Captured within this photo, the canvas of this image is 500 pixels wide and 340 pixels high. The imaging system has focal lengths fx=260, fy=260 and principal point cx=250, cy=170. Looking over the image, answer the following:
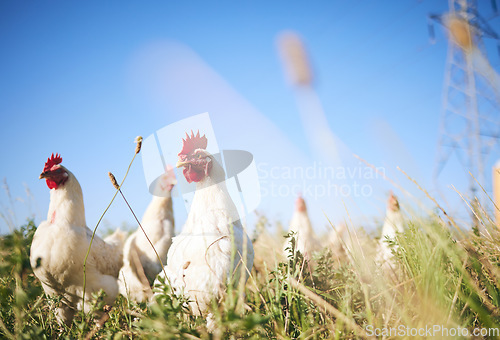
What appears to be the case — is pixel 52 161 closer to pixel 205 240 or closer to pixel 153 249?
pixel 153 249

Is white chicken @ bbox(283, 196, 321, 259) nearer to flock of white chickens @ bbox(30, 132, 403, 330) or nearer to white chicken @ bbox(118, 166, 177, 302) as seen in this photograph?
flock of white chickens @ bbox(30, 132, 403, 330)

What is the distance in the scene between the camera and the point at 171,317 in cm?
127

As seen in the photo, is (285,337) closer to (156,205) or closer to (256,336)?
(256,336)

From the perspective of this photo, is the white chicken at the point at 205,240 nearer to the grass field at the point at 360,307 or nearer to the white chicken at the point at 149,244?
the grass field at the point at 360,307

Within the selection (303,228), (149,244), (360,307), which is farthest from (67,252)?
(303,228)

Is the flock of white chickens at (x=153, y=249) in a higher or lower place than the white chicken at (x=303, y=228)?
higher

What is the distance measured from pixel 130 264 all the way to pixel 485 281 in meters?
3.39

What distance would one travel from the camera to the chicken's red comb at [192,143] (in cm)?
255

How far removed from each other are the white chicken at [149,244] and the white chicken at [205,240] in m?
0.82

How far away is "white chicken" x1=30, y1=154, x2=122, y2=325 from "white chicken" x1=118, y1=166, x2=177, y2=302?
185 mm

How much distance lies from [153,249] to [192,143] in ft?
4.05

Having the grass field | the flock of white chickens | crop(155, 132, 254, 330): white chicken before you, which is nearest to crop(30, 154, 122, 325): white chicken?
the flock of white chickens

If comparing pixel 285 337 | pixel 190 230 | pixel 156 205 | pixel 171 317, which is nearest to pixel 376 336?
pixel 285 337

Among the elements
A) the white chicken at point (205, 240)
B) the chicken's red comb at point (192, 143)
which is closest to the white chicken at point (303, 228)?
A: the white chicken at point (205, 240)
